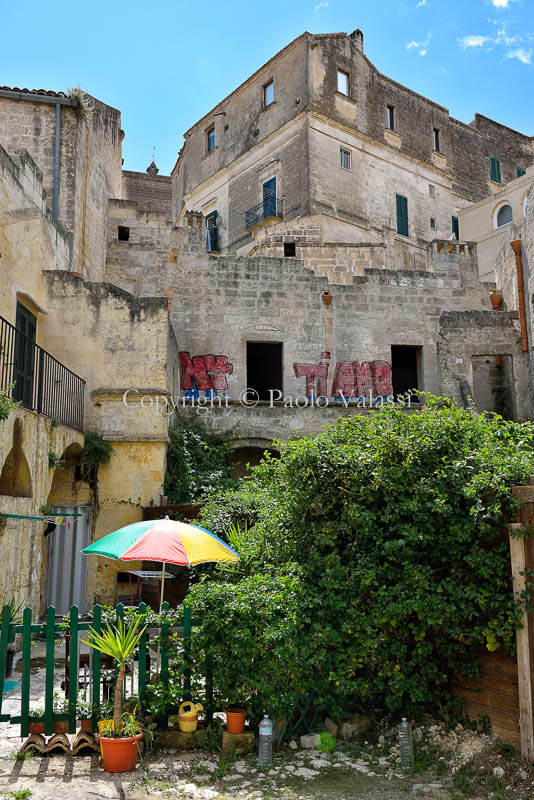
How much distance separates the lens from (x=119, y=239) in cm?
2069

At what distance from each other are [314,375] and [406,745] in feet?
47.3

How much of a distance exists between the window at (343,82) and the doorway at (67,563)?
878 inches

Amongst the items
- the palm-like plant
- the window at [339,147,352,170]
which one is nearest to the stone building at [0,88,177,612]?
the palm-like plant

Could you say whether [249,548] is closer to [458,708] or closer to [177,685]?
[177,685]

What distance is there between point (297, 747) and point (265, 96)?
28.2m

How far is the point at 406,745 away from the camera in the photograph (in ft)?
19.9

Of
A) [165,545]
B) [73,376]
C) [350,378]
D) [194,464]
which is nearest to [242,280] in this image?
[350,378]

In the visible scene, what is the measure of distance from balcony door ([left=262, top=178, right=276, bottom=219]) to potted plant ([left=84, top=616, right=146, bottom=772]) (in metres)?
23.5

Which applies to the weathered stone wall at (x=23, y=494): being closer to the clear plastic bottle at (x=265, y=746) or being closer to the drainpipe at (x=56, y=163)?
the clear plastic bottle at (x=265, y=746)

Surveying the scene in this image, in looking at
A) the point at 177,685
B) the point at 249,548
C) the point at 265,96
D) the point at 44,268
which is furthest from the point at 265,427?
the point at 265,96

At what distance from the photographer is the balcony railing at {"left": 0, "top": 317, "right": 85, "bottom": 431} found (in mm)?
10359

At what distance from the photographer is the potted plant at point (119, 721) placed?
5.87 m

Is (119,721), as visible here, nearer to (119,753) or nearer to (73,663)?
(119,753)

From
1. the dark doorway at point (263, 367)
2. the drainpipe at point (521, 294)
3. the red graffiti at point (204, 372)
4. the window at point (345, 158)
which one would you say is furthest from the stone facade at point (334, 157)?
the red graffiti at point (204, 372)
